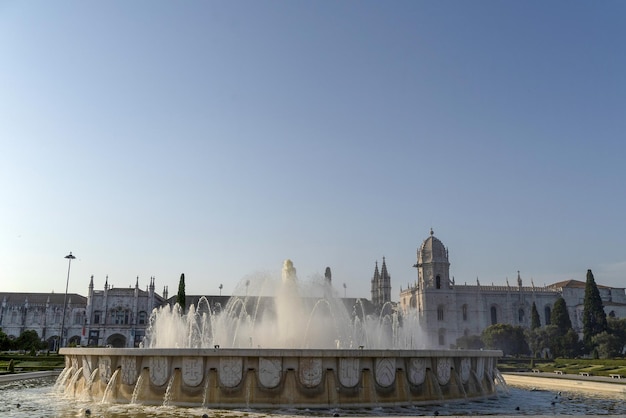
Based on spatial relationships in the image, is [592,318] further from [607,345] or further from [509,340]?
[509,340]

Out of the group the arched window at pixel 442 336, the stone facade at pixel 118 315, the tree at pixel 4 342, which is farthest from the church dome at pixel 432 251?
the tree at pixel 4 342

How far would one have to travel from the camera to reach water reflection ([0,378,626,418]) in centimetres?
1324

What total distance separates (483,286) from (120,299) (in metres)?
60.8

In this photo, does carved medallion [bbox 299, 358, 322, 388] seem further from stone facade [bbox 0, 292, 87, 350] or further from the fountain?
stone facade [bbox 0, 292, 87, 350]

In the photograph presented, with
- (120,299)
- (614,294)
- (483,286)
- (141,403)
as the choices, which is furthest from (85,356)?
(614,294)

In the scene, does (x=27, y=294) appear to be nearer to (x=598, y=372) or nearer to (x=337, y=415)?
(x=598, y=372)

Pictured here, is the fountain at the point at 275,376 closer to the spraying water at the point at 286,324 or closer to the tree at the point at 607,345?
the spraying water at the point at 286,324

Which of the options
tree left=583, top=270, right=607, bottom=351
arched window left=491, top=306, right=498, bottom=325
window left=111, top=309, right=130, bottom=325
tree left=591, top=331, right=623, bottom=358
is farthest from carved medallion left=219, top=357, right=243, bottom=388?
arched window left=491, top=306, right=498, bottom=325

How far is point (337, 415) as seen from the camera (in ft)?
41.8

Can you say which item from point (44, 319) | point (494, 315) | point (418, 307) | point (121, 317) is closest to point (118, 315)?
point (121, 317)

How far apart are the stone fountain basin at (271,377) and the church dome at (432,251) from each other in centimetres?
7705

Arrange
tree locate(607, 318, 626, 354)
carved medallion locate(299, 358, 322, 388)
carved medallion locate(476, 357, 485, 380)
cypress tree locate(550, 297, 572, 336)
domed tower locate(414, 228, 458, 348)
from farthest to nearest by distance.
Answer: domed tower locate(414, 228, 458, 348), cypress tree locate(550, 297, 572, 336), tree locate(607, 318, 626, 354), carved medallion locate(476, 357, 485, 380), carved medallion locate(299, 358, 322, 388)

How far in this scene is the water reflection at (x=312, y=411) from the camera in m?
13.2

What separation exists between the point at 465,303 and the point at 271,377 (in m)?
83.3
